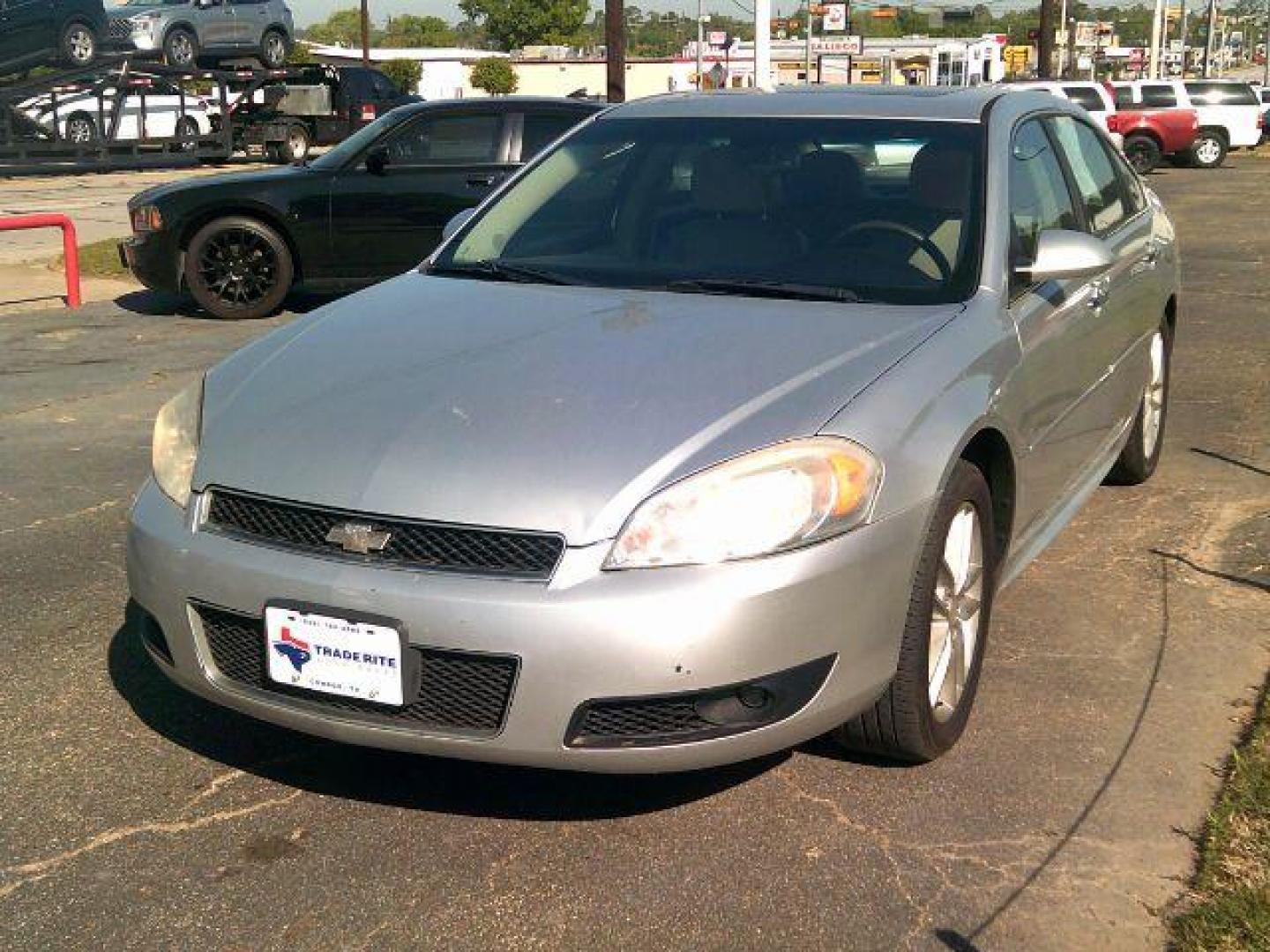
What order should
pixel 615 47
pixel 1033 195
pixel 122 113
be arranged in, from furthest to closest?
pixel 122 113, pixel 615 47, pixel 1033 195

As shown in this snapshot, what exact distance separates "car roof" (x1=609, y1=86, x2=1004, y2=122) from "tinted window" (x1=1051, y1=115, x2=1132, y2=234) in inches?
15.6

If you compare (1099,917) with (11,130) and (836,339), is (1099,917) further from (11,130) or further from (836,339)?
(11,130)

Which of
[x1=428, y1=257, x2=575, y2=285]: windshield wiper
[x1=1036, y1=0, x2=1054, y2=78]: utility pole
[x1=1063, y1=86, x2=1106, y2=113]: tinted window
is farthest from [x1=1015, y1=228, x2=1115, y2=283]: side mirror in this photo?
[x1=1036, y1=0, x2=1054, y2=78]: utility pole

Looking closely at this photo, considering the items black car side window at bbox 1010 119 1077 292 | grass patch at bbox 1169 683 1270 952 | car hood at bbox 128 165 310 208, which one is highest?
black car side window at bbox 1010 119 1077 292

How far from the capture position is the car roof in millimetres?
4328

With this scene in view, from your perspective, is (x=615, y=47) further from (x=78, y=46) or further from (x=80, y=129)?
(x=80, y=129)

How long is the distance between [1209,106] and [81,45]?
924 inches

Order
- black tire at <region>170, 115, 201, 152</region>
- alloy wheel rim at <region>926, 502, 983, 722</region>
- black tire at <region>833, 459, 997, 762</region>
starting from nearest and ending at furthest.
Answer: black tire at <region>833, 459, 997, 762</region>, alloy wheel rim at <region>926, 502, 983, 722</region>, black tire at <region>170, 115, 201, 152</region>

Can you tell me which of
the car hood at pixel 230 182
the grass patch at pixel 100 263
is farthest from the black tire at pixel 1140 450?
the grass patch at pixel 100 263

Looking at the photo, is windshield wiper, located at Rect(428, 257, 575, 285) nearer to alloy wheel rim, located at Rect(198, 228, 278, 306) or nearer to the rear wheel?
alloy wheel rim, located at Rect(198, 228, 278, 306)

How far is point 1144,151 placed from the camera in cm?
3159

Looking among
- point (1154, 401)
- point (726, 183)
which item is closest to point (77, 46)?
point (1154, 401)

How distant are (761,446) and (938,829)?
96 cm

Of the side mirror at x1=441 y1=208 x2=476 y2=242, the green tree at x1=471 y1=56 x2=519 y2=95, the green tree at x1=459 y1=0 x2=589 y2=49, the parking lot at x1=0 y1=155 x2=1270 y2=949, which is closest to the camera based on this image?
the parking lot at x1=0 y1=155 x2=1270 y2=949
